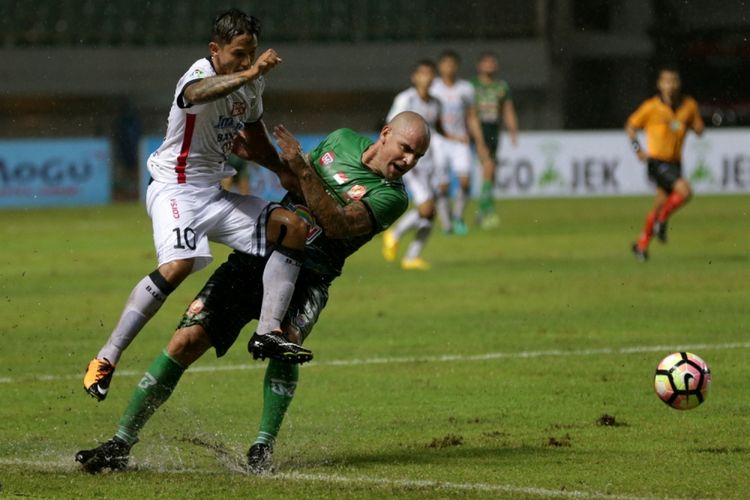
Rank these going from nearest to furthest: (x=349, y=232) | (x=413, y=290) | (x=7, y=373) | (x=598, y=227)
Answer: (x=349, y=232), (x=7, y=373), (x=413, y=290), (x=598, y=227)

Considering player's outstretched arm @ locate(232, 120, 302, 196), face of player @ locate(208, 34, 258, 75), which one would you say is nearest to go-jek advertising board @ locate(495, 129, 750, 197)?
player's outstretched arm @ locate(232, 120, 302, 196)

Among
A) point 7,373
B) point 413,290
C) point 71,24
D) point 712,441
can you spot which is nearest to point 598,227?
point 413,290

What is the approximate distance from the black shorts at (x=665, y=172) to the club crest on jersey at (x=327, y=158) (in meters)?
11.7

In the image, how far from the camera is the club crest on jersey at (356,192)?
6824mm

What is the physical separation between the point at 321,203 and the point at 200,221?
897 millimetres

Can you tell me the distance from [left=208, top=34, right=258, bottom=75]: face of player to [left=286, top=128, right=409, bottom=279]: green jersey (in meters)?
0.56

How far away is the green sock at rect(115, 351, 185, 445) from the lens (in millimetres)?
6930

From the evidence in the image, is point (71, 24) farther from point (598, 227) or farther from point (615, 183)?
point (598, 227)

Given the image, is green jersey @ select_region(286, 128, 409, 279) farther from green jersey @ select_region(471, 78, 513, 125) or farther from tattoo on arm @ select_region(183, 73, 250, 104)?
green jersey @ select_region(471, 78, 513, 125)

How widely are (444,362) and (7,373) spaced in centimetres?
309

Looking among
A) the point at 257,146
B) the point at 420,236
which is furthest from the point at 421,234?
the point at 257,146

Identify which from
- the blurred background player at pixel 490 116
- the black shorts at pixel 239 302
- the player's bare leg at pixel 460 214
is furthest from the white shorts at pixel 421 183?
the black shorts at pixel 239 302

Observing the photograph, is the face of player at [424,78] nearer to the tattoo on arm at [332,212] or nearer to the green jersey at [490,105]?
the green jersey at [490,105]

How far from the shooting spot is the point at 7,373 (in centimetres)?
1031
